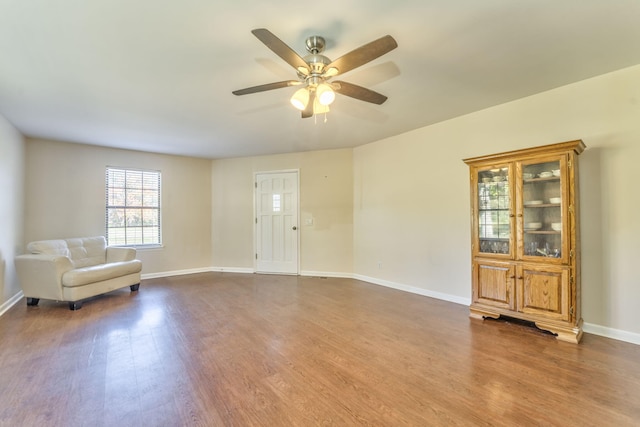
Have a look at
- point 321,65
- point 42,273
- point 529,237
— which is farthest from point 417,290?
point 42,273

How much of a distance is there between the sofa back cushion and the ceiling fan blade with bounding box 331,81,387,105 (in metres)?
4.37

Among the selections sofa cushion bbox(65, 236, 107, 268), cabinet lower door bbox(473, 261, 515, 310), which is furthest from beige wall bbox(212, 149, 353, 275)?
cabinet lower door bbox(473, 261, 515, 310)

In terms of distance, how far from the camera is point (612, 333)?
8.97 ft

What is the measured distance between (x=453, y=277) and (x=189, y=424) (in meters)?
3.46

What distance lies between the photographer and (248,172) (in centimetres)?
611

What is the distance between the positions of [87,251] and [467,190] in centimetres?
574

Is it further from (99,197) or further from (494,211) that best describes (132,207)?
(494,211)

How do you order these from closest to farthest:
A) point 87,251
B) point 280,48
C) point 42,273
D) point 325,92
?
point 280,48 < point 325,92 < point 42,273 < point 87,251

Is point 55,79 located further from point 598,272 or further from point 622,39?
point 598,272

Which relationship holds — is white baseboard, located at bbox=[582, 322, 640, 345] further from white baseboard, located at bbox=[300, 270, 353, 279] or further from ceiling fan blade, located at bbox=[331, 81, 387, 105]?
white baseboard, located at bbox=[300, 270, 353, 279]

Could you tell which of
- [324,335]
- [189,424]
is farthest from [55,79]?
[324,335]

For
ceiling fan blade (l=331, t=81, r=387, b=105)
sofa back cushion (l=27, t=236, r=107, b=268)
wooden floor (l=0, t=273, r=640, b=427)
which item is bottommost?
wooden floor (l=0, t=273, r=640, b=427)

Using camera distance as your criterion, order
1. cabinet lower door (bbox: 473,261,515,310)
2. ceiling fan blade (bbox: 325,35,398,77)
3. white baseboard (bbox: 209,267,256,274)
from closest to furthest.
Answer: ceiling fan blade (bbox: 325,35,398,77)
cabinet lower door (bbox: 473,261,515,310)
white baseboard (bbox: 209,267,256,274)

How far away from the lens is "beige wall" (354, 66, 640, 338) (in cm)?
270
